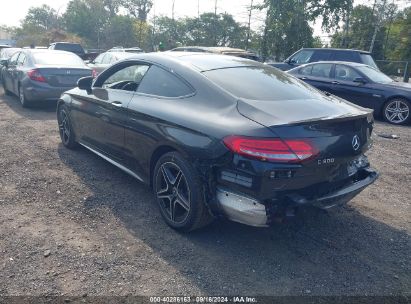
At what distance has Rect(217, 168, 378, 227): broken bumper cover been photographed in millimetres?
2795

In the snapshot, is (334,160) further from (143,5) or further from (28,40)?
(143,5)

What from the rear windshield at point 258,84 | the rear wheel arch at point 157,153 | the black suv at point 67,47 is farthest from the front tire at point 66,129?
the black suv at point 67,47

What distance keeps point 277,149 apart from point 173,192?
117 cm

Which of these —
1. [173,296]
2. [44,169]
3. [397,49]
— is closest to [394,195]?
[173,296]

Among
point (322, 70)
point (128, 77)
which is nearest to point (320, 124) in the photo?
point (128, 77)

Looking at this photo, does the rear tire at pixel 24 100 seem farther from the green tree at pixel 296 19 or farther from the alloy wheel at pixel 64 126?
A: the green tree at pixel 296 19

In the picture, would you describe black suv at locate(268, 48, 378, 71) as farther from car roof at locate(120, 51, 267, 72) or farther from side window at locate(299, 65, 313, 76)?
car roof at locate(120, 51, 267, 72)

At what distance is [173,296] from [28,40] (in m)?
48.6

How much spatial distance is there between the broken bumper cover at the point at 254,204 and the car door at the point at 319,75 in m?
7.29

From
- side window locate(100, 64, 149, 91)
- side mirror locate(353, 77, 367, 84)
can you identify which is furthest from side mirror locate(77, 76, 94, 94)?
side mirror locate(353, 77, 367, 84)

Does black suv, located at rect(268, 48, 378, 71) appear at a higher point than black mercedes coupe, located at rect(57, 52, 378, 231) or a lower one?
higher

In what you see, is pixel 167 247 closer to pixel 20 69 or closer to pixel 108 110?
pixel 108 110

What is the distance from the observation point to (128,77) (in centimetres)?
441

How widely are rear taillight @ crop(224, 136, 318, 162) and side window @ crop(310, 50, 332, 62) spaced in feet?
34.4
